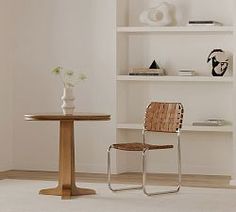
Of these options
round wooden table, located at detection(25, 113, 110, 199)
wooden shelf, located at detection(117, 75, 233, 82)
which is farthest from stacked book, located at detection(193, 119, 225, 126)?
round wooden table, located at detection(25, 113, 110, 199)

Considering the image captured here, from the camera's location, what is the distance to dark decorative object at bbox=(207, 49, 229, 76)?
733 centimetres

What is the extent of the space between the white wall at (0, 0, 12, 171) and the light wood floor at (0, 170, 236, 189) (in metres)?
0.29

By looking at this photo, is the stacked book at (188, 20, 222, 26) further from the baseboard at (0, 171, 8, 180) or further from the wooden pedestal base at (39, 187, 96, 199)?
the baseboard at (0, 171, 8, 180)

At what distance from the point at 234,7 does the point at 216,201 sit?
2.20 metres

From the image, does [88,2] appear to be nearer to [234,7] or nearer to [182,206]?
[234,7]

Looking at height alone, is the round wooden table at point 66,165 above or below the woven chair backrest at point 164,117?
below

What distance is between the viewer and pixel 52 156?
26.0 ft

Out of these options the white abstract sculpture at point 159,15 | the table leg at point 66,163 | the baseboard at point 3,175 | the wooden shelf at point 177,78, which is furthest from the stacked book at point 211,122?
the baseboard at point 3,175

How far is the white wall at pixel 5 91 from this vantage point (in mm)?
7820

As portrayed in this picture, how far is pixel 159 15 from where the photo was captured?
760 cm

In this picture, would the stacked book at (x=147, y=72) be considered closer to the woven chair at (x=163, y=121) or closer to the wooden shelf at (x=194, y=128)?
the wooden shelf at (x=194, y=128)

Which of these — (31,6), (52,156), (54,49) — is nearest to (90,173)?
(52,156)

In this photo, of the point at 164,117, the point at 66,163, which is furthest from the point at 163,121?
the point at 66,163

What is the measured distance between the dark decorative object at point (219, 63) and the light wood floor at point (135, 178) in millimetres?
1087
